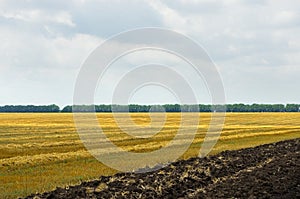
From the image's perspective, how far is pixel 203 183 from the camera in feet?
51.6

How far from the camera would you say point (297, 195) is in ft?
43.2

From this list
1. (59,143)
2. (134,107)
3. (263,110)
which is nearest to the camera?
(59,143)

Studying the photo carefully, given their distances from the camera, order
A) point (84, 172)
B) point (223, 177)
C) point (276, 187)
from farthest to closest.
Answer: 1. point (84, 172)
2. point (223, 177)
3. point (276, 187)

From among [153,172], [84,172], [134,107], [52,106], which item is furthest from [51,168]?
[52,106]

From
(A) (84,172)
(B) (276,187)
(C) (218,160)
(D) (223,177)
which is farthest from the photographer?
(C) (218,160)

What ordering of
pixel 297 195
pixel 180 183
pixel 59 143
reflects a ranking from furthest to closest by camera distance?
pixel 59 143, pixel 180 183, pixel 297 195

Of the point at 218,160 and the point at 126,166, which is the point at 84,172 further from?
the point at 218,160

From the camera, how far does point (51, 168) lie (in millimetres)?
20734

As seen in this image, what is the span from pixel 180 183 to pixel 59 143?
1800 cm

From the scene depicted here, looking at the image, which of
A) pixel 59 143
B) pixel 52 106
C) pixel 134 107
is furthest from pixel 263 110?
pixel 59 143

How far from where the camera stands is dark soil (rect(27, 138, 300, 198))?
13680 mm

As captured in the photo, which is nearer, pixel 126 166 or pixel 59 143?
pixel 126 166

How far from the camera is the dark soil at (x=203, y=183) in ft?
44.9

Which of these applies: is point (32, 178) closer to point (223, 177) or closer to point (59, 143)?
point (223, 177)
